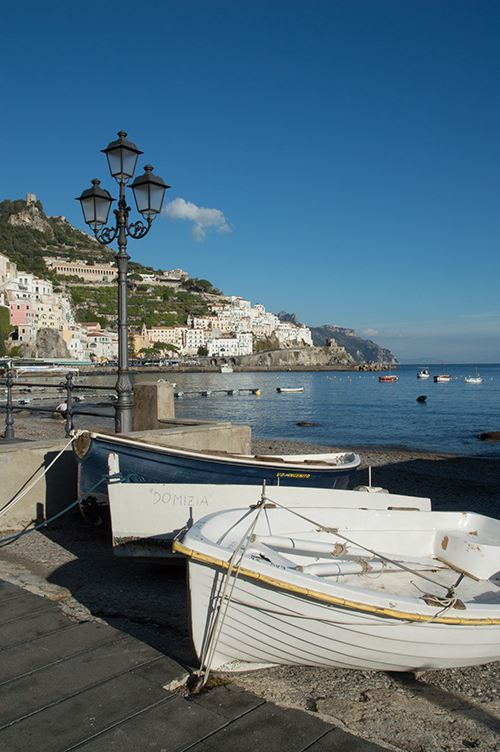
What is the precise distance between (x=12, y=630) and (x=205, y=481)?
240 cm

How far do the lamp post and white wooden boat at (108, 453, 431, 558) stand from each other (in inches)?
95.4

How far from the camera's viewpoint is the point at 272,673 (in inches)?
124

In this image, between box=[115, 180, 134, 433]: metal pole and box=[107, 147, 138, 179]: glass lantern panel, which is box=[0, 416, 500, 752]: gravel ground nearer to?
box=[115, 180, 134, 433]: metal pole

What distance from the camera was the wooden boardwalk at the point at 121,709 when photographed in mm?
2348

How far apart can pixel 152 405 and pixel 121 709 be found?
5892 mm

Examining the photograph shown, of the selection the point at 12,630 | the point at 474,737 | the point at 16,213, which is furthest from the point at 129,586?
the point at 16,213

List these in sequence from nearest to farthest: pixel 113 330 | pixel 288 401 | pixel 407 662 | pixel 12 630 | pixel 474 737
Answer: pixel 474 737
pixel 407 662
pixel 12 630
pixel 288 401
pixel 113 330

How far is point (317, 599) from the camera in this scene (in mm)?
2709

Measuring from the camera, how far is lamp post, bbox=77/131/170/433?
22.9ft

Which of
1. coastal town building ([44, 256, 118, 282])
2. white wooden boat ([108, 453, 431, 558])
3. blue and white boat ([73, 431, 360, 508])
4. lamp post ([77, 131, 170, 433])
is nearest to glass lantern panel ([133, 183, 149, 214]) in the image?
lamp post ([77, 131, 170, 433])

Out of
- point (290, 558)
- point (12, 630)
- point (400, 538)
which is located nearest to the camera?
point (12, 630)

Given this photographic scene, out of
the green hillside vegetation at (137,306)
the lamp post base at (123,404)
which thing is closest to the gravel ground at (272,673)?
the lamp post base at (123,404)

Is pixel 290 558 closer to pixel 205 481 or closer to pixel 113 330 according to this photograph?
pixel 205 481

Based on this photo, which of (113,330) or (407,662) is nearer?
(407,662)
